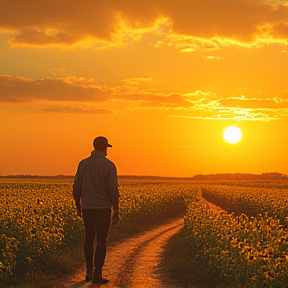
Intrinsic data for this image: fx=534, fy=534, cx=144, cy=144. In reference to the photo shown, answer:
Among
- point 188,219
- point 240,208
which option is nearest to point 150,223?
point 188,219

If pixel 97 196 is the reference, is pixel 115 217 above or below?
below

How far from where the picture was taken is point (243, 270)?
37.3 feet

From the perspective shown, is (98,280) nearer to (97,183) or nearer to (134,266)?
(97,183)

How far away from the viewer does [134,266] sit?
1458cm

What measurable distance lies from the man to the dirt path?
0.66 metres

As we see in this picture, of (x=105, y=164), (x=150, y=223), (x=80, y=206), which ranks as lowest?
(x=150, y=223)

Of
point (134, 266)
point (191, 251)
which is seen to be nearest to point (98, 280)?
point (134, 266)

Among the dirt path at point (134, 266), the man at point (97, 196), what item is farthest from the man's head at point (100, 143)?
the dirt path at point (134, 266)

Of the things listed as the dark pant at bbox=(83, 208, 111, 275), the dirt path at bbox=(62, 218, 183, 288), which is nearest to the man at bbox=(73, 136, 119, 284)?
the dark pant at bbox=(83, 208, 111, 275)

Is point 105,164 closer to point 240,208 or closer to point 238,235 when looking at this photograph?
point 238,235

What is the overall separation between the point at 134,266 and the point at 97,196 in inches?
146

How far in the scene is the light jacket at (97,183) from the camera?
1168cm

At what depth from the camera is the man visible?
38.3ft

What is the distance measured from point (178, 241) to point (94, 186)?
29.3 feet
